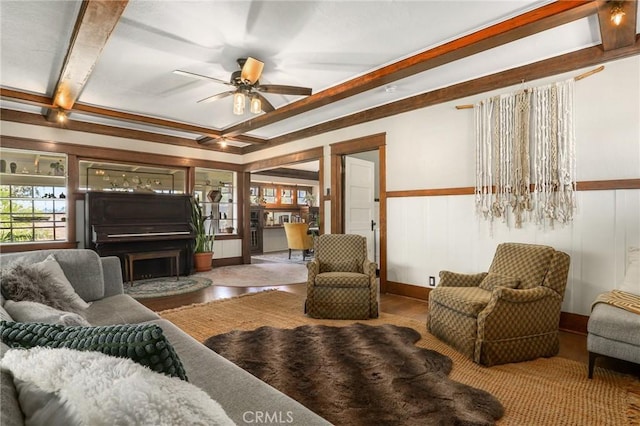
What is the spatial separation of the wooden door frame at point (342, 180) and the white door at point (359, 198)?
11 cm

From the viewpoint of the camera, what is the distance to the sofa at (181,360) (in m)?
0.98

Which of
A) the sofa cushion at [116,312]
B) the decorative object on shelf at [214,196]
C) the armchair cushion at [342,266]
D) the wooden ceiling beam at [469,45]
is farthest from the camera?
the decorative object on shelf at [214,196]

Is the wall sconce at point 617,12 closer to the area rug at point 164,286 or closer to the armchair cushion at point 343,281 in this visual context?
the armchair cushion at point 343,281

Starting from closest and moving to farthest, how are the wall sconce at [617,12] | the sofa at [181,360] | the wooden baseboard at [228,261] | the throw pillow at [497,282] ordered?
the sofa at [181,360] → the wall sconce at [617,12] → the throw pillow at [497,282] → the wooden baseboard at [228,261]

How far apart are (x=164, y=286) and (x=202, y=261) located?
1.36 metres

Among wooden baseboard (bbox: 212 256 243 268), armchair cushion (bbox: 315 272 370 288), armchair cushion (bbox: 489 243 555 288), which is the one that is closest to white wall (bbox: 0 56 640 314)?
armchair cushion (bbox: 489 243 555 288)

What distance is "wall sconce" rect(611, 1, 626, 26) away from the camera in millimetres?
2248

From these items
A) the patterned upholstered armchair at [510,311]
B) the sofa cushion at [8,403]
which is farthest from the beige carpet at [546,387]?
the sofa cushion at [8,403]

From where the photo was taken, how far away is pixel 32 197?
5.19m

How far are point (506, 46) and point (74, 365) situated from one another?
374 centimetres

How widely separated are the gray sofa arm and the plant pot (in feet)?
12.3

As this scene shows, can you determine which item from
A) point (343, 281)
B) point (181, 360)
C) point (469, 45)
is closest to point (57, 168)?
point (343, 281)

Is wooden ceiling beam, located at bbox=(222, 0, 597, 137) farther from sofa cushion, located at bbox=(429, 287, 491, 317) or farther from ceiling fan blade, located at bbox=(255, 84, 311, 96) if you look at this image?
sofa cushion, located at bbox=(429, 287, 491, 317)

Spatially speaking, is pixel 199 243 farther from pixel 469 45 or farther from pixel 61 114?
pixel 469 45
